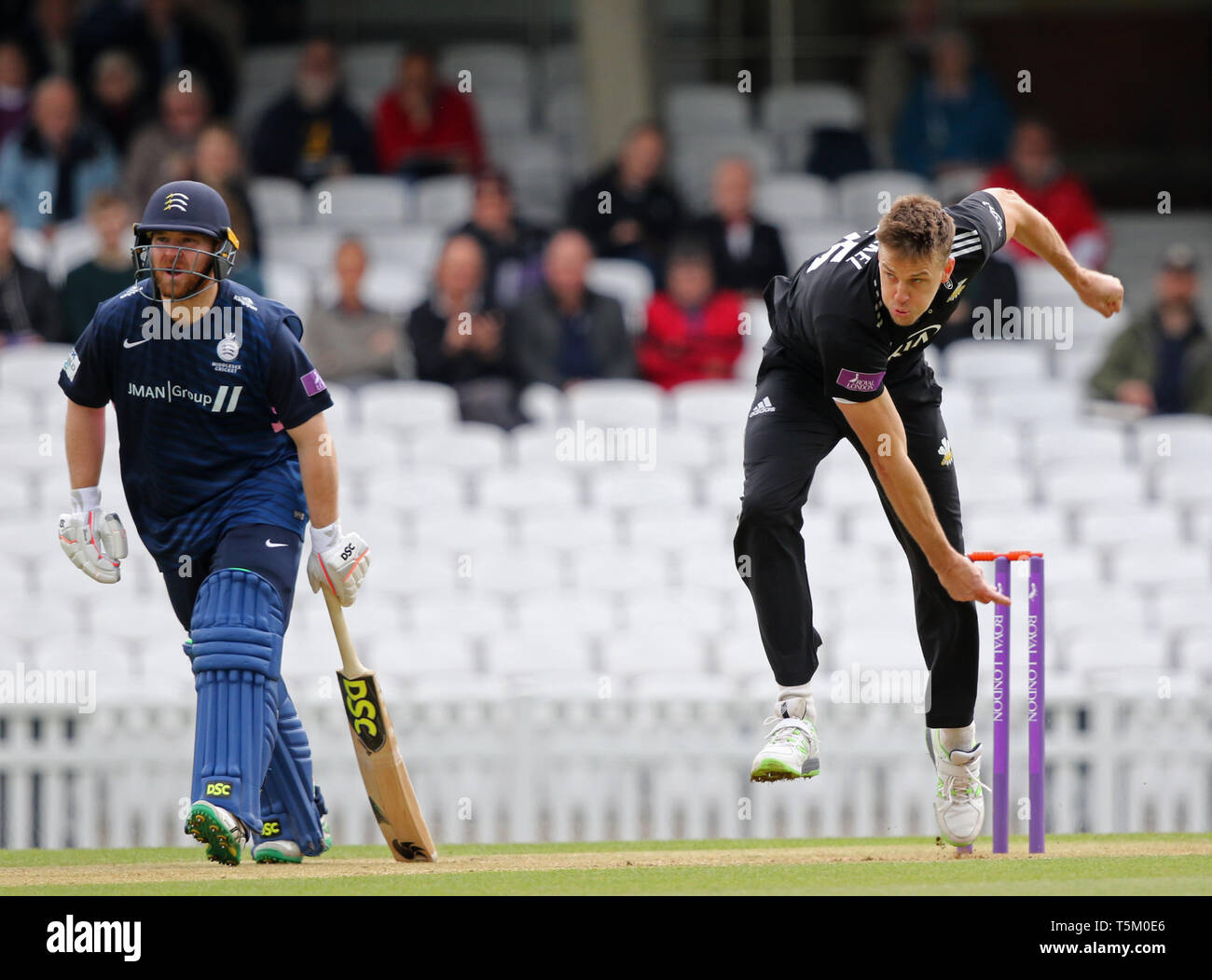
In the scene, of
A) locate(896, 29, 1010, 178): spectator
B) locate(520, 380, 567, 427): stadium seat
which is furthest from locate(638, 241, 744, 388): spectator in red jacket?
locate(896, 29, 1010, 178): spectator

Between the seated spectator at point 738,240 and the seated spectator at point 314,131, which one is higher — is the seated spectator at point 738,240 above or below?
below

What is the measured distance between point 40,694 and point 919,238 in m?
5.29

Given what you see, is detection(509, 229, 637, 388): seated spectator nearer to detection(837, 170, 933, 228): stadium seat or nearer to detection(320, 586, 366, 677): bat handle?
detection(837, 170, 933, 228): stadium seat

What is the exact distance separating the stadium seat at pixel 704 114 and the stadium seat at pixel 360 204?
7.27ft

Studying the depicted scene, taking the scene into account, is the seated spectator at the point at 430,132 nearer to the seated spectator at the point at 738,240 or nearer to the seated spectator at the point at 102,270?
the seated spectator at the point at 738,240

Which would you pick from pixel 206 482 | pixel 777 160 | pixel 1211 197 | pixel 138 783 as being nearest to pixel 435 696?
pixel 138 783

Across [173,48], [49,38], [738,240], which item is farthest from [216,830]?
[49,38]

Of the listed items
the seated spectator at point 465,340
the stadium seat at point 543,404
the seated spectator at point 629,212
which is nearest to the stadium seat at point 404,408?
the seated spectator at point 465,340

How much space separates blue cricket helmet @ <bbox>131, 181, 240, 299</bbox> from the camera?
5.72 meters

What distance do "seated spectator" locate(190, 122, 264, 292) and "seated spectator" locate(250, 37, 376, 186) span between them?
41.5 inches

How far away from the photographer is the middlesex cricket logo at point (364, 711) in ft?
20.4

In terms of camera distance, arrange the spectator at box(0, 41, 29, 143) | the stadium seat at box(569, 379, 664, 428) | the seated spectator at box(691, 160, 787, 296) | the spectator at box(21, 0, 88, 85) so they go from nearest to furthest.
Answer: the stadium seat at box(569, 379, 664, 428), the seated spectator at box(691, 160, 787, 296), the spectator at box(0, 41, 29, 143), the spectator at box(21, 0, 88, 85)

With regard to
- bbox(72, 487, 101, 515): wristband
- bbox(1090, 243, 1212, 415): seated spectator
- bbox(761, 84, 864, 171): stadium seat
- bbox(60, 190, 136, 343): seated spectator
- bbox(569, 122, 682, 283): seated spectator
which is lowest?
bbox(72, 487, 101, 515): wristband
